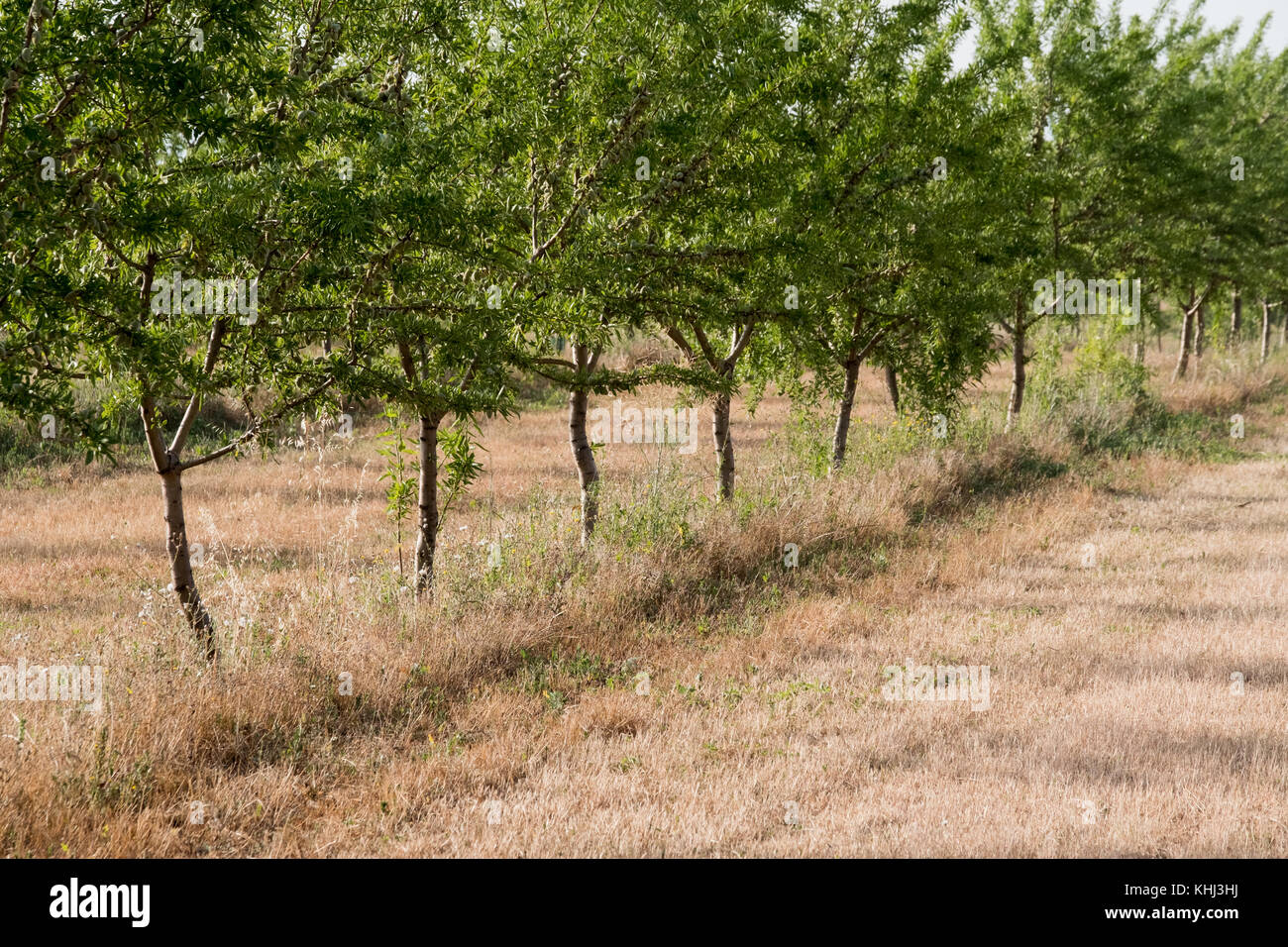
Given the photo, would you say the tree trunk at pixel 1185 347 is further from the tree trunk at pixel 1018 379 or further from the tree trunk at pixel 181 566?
the tree trunk at pixel 181 566

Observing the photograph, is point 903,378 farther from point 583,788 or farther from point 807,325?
point 583,788

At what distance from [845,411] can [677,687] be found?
709 cm

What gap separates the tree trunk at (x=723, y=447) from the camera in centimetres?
1081

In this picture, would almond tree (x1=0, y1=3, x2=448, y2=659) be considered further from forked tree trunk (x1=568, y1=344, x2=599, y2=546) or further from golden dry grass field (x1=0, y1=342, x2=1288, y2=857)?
forked tree trunk (x1=568, y1=344, x2=599, y2=546)

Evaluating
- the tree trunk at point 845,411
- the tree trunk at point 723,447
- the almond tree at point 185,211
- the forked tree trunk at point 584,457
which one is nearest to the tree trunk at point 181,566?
the almond tree at point 185,211

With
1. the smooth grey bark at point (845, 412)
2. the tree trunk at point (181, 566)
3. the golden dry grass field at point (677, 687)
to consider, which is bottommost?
the golden dry grass field at point (677, 687)

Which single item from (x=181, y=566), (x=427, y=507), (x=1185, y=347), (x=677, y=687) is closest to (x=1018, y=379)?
(x=1185, y=347)

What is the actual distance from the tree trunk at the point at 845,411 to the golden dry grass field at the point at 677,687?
87cm

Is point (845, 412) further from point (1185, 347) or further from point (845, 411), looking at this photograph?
point (1185, 347)

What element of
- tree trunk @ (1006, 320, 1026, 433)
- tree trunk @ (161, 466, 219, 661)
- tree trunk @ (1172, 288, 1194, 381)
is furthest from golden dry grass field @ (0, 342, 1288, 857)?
tree trunk @ (1172, 288, 1194, 381)

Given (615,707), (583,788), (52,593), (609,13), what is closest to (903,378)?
(609,13)

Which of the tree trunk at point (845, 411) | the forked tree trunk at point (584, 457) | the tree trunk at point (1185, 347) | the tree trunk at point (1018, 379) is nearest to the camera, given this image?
the forked tree trunk at point (584, 457)

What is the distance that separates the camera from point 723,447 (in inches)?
441

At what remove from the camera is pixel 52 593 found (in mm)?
9133
